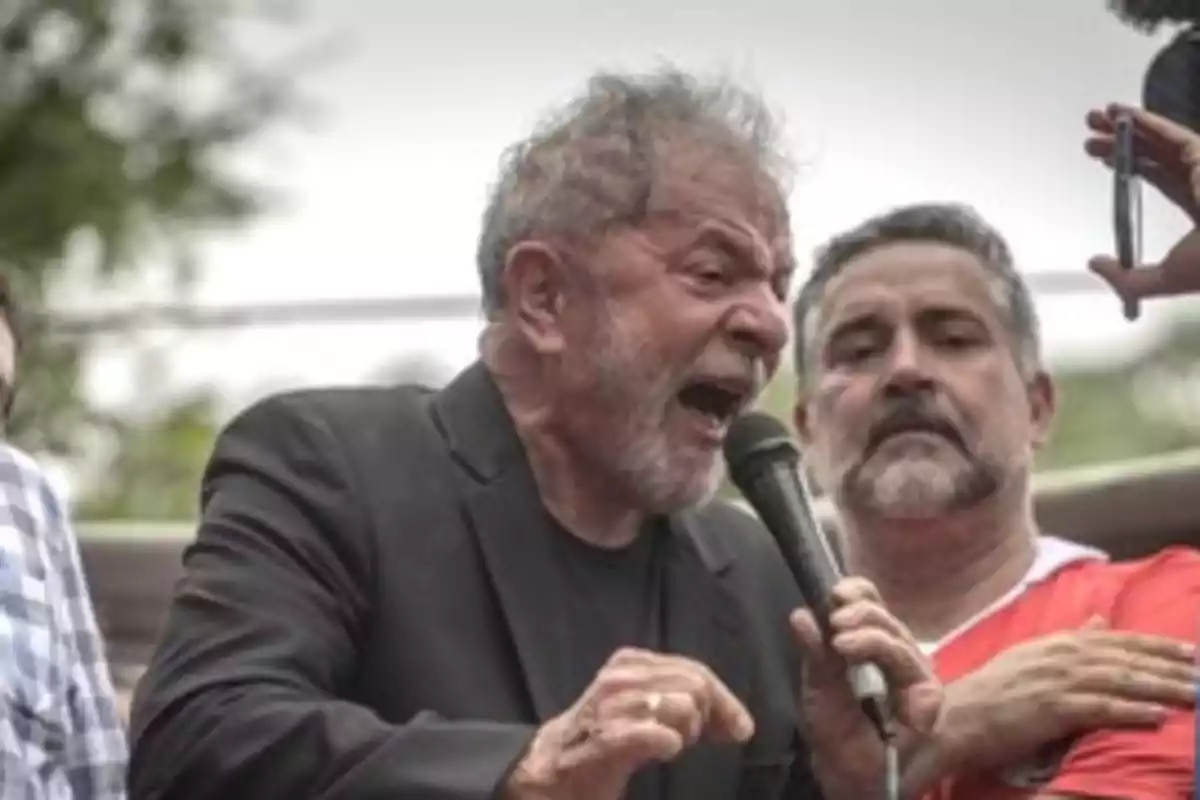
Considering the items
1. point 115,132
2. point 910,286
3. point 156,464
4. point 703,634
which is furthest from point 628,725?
point 115,132

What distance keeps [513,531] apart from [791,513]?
6.8 inches

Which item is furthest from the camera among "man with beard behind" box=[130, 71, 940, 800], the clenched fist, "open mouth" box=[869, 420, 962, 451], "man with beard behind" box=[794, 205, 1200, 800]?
"open mouth" box=[869, 420, 962, 451]

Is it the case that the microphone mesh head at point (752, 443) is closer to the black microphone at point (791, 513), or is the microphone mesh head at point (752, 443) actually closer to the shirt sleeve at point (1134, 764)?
the black microphone at point (791, 513)

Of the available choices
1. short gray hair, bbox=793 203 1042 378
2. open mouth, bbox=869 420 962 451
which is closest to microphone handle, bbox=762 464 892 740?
open mouth, bbox=869 420 962 451

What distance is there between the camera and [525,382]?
1376mm

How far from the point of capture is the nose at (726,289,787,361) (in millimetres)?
1300

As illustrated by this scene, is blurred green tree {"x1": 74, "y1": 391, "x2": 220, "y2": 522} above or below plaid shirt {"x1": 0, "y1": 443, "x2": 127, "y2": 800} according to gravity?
below

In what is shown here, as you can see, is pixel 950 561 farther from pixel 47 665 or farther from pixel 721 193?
pixel 47 665

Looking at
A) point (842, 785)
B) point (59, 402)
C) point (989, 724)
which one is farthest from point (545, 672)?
point (59, 402)

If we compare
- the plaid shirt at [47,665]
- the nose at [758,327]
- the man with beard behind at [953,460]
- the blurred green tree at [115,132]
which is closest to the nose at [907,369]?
the man with beard behind at [953,460]

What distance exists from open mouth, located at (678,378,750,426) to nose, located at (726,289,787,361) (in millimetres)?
25

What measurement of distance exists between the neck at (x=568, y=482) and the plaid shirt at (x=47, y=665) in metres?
0.32

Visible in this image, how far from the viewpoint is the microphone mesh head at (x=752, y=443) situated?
1.25 metres

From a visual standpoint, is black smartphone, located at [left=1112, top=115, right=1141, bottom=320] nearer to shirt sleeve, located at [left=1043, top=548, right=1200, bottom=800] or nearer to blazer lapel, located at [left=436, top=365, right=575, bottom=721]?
shirt sleeve, located at [left=1043, top=548, right=1200, bottom=800]
